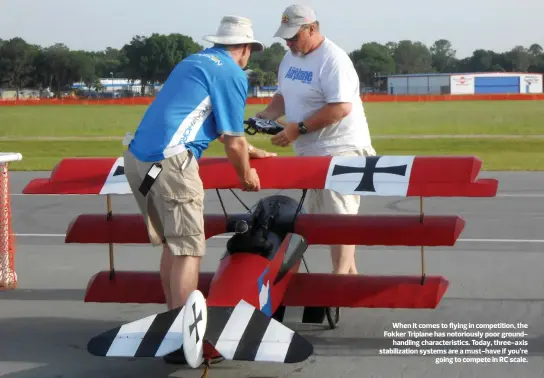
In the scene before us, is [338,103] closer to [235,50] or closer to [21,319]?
[235,50]

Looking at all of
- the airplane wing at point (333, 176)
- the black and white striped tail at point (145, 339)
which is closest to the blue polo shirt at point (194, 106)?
the airplane wing at point (333, 176)

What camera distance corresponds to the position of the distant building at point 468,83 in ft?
406

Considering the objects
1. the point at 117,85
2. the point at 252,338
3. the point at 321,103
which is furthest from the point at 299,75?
the point at 117,85

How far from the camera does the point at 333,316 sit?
5797 mm

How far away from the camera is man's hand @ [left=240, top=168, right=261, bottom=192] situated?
15.7 ft

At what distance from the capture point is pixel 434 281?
534cm

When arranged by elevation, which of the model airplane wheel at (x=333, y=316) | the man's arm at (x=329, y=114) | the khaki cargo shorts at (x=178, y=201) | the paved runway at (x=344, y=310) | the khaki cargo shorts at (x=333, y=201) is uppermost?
the man's arm at (x=329, y=114)

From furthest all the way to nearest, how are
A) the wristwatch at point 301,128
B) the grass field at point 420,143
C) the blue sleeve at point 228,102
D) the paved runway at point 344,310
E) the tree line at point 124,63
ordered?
1. the tree line at point 124,63
2. the grass field at point 420,143
3. the wristwatch at point 301,128
4. the paved runway at point 344,310
5. the blue sleeve at point 228,102

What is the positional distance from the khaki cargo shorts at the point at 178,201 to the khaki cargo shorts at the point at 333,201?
1.44 meters

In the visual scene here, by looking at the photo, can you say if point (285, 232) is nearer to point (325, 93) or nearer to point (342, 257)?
point (342, 257)

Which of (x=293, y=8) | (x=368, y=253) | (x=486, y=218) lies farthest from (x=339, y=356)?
(x=486, y=218)

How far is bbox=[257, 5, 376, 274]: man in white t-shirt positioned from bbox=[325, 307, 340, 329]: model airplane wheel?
30 centimetres

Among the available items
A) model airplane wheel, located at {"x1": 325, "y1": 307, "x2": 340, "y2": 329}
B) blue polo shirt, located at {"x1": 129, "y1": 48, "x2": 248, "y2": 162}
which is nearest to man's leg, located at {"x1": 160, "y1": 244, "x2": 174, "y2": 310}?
blue polo shirt, located at {"x1": 129, "y1": 48, "x2": 248, "y2": 162}

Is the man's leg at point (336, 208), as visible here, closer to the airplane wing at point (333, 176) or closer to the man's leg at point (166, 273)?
the airplane wing at point (333, 176)
